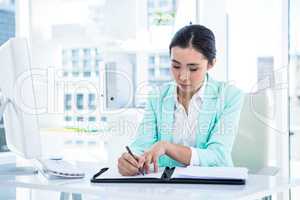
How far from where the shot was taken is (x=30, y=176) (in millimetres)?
1438

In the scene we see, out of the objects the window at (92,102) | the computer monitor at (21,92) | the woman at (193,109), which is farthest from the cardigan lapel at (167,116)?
the window at (92,102)

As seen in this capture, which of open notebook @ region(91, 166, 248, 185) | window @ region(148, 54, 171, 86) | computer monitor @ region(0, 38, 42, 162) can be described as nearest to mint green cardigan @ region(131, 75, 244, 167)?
open notebook @ region(91, 166, 248, 185)

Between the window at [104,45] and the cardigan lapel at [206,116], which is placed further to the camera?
the window at [104,45]

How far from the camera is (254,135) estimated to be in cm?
205

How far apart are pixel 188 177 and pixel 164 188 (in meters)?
0.12

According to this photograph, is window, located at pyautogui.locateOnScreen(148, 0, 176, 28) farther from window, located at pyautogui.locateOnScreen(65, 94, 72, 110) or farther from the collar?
the collar

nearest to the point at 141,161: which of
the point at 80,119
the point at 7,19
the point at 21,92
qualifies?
the point at 21,92

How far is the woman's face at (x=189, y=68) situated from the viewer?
1869 mm

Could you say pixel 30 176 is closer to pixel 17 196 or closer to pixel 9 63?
pixel 9 63

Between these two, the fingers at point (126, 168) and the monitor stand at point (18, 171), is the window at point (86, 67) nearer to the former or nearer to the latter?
the monitor stand at point (18, 171)

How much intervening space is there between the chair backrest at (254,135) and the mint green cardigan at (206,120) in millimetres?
233

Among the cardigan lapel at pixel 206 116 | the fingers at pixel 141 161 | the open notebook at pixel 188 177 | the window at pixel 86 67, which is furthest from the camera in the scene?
the window at pixel 86 67

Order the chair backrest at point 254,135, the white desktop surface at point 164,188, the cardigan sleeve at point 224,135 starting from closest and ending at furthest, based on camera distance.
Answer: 1. the white desktop surface at point 164,188
2. the cardigan sleeve at point 224,135
3. the chair backrest at point 254,135

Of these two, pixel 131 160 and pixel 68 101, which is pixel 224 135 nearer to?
pixel 131 160
